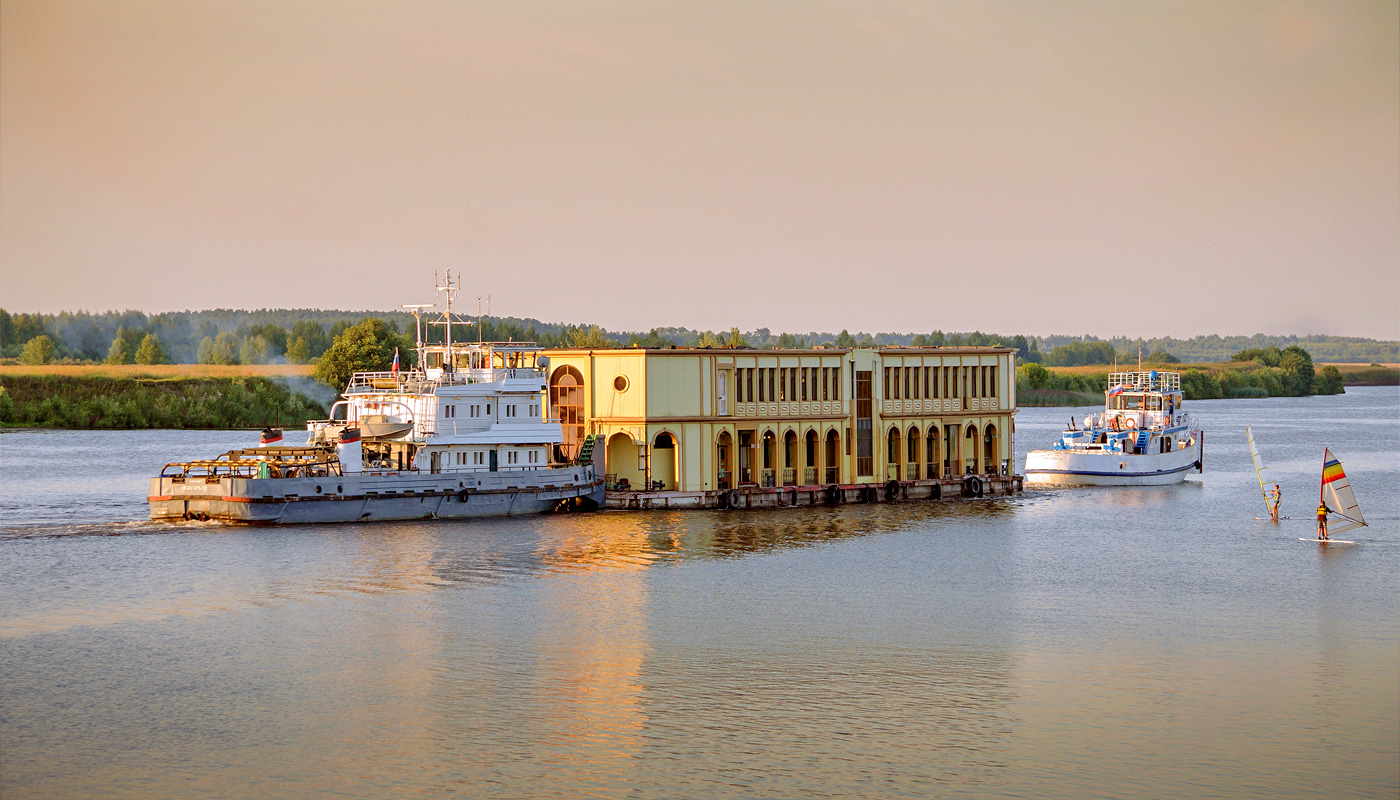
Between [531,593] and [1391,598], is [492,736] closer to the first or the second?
[531,593]

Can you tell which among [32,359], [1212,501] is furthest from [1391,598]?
[32,359]

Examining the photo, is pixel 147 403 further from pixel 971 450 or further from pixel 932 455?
pixel 971 450

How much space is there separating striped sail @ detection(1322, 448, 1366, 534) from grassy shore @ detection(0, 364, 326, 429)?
9263 centimetres

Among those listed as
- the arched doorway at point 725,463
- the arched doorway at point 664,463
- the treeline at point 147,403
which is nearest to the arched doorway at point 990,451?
the arched doorway at point 725,463

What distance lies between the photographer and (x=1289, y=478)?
276 feet

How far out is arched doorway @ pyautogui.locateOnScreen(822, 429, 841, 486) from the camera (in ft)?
217

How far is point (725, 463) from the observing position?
6322 centimetres

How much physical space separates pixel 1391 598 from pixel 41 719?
35829 mm

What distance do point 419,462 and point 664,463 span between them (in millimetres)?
10711

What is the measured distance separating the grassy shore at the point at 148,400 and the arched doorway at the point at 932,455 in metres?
72.8

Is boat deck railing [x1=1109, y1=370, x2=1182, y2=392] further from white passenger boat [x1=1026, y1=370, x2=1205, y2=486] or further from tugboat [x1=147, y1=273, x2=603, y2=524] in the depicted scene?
tugboat [x1=147, y1=273, x2=603, y2=524]

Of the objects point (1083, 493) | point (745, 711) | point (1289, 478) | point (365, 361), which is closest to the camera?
point (745, 711)

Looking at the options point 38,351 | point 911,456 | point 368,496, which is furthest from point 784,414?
point 38,351

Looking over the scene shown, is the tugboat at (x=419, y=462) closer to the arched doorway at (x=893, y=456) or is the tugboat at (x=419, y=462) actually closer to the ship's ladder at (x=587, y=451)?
the ship's ladder at (x=587, y=451)
